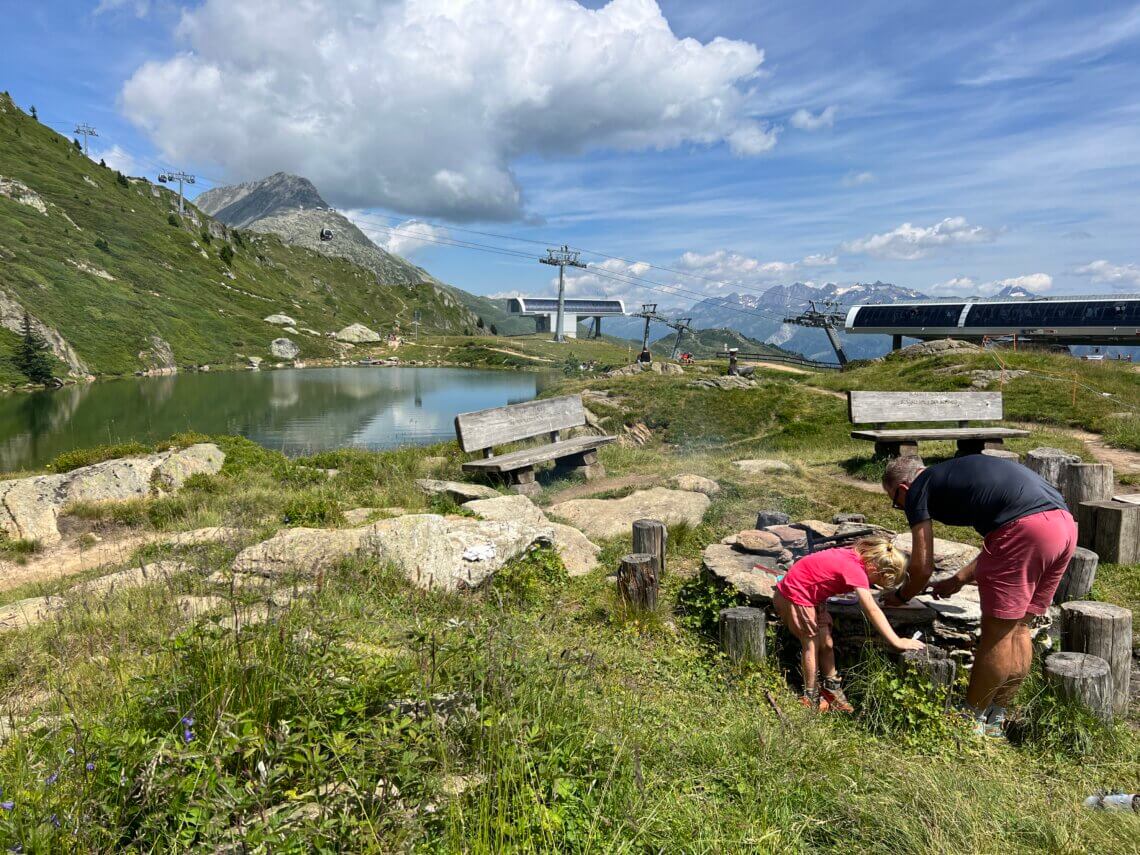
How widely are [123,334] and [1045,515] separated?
76.6 m

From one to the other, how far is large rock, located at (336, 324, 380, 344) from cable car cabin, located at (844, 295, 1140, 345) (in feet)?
257

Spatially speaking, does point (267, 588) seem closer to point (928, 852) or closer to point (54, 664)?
point (54, 664)

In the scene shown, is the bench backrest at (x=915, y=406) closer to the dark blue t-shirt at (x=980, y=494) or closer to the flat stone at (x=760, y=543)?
the flat stone at (x=760, y=543)

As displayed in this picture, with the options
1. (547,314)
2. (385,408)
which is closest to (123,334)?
(385,408)

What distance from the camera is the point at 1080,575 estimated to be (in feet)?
18.1

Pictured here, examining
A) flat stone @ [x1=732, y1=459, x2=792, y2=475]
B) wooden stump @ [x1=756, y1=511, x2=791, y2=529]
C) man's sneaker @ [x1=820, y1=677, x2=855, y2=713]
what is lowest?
man's sneaker @ [x1=820, y1=677, x2=855, y2=713]

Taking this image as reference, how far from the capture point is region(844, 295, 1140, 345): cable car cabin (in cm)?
3538

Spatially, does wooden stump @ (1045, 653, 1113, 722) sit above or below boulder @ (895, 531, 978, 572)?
below

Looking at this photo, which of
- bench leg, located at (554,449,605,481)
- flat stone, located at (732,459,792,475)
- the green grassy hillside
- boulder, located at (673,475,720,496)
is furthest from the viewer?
the green grassy hillside

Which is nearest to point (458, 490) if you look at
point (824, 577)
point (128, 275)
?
point (824, 577)

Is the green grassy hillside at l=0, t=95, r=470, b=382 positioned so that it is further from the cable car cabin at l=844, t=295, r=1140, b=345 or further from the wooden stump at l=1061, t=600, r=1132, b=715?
the cable car cabin at l=844, t=295, r=1140, b=345

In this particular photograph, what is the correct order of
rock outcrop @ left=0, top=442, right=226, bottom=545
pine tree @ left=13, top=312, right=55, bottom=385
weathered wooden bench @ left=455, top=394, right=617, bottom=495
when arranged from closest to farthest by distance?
rock outcrop @ left=0, top=442, right=226, bottom=545 → weathered wooden bench @ left=455, top=394, right=617, bottom=495 → pine tree @ left=13, top=312, right=55, bottom=385

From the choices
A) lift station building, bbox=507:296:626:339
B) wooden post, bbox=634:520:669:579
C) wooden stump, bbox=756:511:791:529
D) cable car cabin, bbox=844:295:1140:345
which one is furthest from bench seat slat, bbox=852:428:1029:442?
lift station building, bbox=507:296:626:339

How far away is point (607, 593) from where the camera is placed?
20.3 ft
